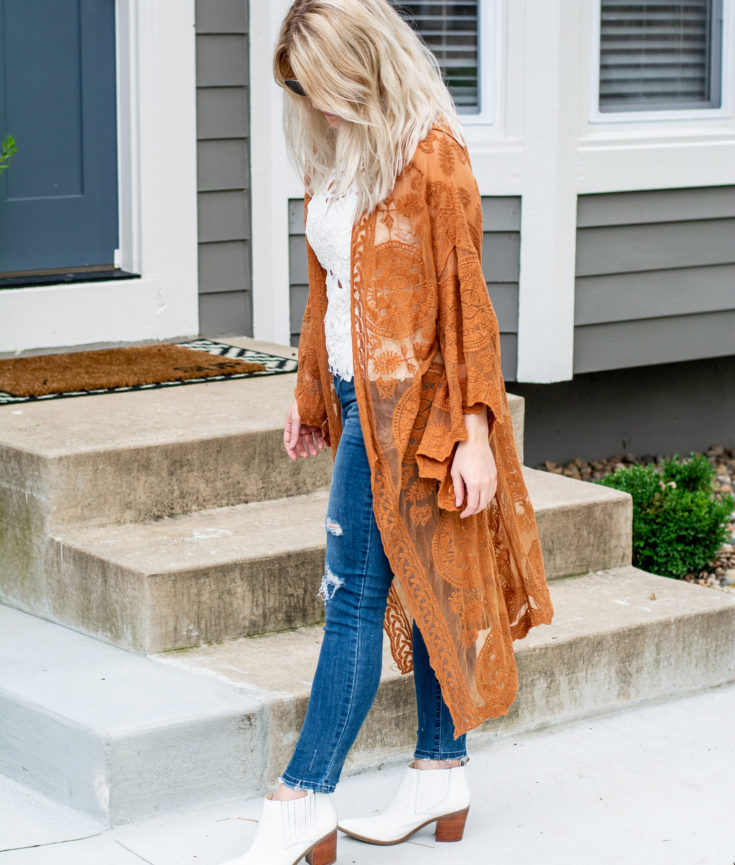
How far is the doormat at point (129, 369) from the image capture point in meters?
4.16

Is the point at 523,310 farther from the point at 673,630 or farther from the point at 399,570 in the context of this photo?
the point at 399,570

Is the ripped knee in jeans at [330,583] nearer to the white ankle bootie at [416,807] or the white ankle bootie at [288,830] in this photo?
the white ankle bootie at [288,830]

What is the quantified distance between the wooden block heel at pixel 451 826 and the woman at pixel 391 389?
220 mm

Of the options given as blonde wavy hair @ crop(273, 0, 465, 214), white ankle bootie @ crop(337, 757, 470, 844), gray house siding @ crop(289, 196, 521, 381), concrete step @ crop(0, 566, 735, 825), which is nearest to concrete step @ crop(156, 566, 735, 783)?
concrete step @ crop(0, 566, 735, 825)

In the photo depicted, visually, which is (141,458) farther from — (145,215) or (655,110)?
(655,110)

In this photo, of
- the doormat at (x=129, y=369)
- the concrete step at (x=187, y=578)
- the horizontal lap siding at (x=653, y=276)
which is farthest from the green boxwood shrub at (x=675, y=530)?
the doormat at (x=129, y=369)

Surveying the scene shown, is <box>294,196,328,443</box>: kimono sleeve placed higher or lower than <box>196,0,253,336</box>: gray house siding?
lower

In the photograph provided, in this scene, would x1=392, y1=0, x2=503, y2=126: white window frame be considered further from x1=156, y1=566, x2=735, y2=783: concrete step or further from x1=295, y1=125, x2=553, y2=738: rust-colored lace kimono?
x1=295, y1=125, x2=553, y2=738: rust-colored lace kimono

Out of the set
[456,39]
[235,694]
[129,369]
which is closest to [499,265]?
[456,39]

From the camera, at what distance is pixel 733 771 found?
3088 mm

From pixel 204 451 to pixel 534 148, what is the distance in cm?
217

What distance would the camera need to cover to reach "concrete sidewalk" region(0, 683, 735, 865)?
263 centimetres

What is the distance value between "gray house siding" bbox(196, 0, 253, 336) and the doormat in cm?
Answer: 20

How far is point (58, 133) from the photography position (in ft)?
15.7
